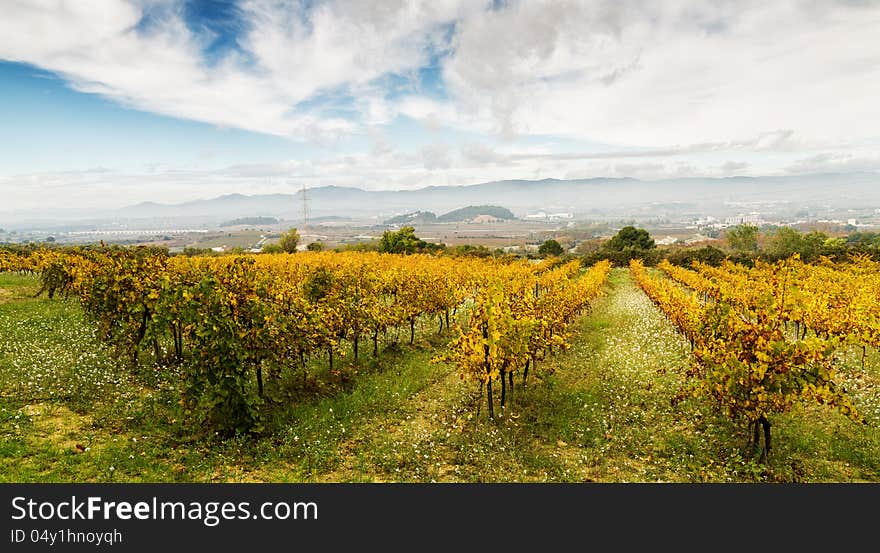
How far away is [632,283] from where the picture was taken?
55.2 m

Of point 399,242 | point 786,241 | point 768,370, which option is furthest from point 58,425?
point 786,241

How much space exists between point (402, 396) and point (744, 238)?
11625 cm

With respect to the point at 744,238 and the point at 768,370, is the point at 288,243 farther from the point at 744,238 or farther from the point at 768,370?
the point at 744,238

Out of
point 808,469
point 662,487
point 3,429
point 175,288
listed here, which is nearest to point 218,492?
point 3,429

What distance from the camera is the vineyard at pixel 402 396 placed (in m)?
9.80

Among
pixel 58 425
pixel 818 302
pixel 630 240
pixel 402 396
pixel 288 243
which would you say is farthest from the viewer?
pixel 630 240

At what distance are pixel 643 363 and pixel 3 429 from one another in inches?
770

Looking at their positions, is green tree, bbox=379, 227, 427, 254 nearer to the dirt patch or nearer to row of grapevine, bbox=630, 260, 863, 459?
the dirt patch

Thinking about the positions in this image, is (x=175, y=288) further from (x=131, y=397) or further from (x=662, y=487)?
(x=662, y=487)

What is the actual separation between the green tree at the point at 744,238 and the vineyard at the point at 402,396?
3910 inches

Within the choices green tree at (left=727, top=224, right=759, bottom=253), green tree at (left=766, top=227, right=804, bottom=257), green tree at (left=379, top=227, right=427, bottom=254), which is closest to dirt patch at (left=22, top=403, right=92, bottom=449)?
green tree at (left=379, top=227, right=427, bottom=254)

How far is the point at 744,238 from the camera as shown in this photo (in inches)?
4154

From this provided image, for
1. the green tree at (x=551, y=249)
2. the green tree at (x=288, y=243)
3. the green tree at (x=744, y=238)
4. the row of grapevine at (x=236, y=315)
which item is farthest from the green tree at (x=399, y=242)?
the green tree at (x=744, y=238)

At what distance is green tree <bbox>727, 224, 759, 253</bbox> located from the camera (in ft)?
341
